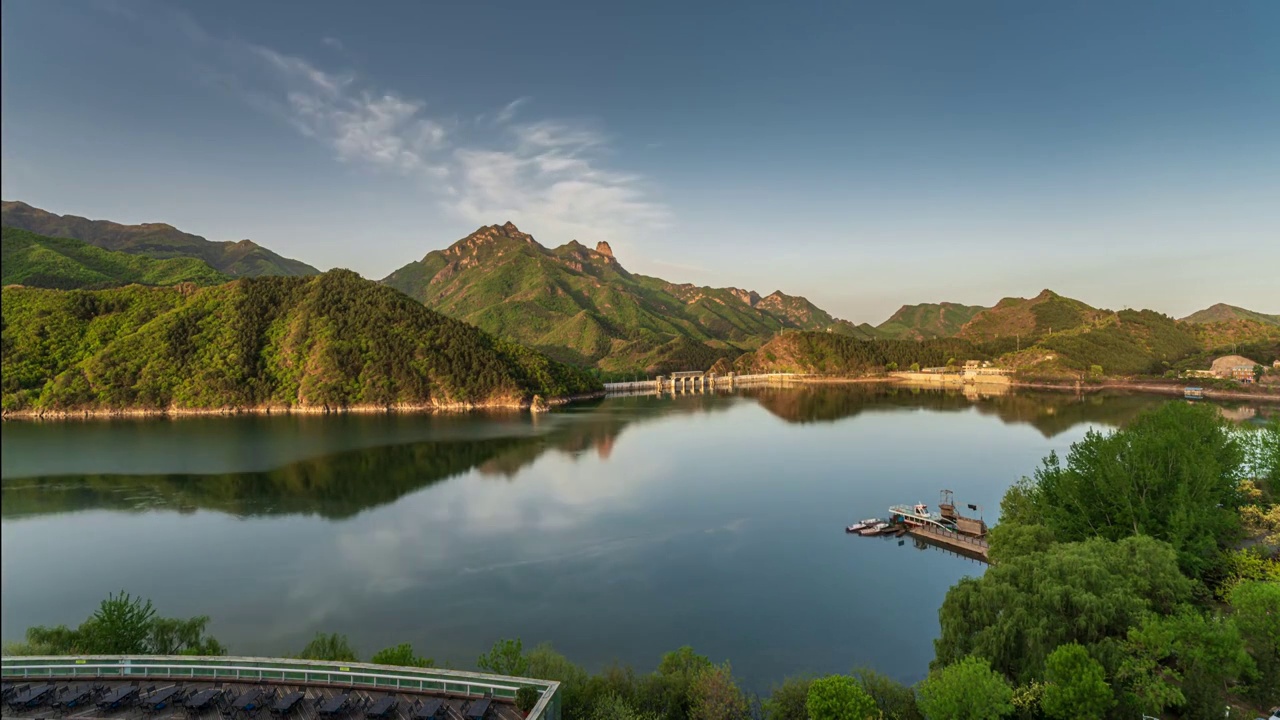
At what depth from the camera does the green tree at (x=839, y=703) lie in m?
17.4

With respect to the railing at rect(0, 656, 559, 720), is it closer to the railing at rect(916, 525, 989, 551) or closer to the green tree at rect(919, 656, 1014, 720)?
the green tree at rect(919, 656, 1014, 720)

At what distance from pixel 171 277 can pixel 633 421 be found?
148m

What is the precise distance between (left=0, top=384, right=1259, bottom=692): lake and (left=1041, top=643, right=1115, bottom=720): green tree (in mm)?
9606

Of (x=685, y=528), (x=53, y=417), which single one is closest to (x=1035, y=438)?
(x=685, y=528)

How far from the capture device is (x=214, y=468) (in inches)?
2469

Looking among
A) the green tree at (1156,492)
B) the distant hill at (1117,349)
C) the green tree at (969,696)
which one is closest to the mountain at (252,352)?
the green tree at (1156,492)

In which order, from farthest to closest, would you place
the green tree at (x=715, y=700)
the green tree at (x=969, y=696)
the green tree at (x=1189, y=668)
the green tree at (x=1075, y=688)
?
the green tree at (x=715, y=700) < the green tree at (x=1189, y=668) < the green tree at (x=969, y=696) < the green tree at (x=1075, y=688)

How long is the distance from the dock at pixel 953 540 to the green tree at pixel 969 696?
25.5 metres

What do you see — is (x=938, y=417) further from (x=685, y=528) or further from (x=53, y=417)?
(x=53, y=417)

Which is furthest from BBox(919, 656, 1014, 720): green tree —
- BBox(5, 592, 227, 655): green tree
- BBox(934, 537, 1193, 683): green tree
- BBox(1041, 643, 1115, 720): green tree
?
BBox(5, 592, 227, 655): green tree

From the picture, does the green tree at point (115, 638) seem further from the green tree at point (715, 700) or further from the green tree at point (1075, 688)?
the green tree at point (1075, 688)

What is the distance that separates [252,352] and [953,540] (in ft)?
390

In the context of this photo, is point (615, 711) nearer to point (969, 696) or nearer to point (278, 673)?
point (278, 673)

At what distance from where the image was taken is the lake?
30.5 metres
